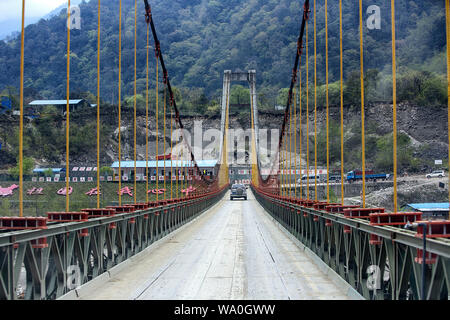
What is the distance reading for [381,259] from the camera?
9000mm

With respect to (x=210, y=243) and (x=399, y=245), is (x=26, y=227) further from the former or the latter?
(x=210, y=243)

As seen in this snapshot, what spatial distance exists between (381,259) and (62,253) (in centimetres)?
517

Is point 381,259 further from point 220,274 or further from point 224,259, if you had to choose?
point 224,259

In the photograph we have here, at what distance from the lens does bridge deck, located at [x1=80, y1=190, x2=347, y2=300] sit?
1107 centimetres

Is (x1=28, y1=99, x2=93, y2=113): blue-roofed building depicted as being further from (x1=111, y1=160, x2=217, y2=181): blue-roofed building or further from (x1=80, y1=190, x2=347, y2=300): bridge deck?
(x1=80, y1=190, x2=347, y2=300): bridge deck

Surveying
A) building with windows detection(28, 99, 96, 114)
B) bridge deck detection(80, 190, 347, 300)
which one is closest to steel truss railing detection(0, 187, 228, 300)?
bridge deck detection(80, 190, 347, 300)

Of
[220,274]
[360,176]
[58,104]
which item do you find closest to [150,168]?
[58,104]

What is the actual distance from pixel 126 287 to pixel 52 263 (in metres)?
2.18

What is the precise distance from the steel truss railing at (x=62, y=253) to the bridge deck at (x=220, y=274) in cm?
46

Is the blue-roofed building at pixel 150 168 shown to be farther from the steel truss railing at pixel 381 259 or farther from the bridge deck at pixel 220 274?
the steel truss railing at pixel 381 259

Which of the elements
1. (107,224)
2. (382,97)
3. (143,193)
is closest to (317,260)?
(107,224)

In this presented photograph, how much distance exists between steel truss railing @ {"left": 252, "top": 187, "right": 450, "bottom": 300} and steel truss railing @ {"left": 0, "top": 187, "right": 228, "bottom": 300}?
192 inches

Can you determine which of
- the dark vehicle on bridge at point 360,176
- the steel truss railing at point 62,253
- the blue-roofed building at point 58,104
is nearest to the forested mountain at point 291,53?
the blue-roofed building at point 58,104

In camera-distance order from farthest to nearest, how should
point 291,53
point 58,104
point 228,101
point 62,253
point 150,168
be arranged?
1. point 291,53
2. point 58,104
3. point 228,101
4. point 150,168
5. point 62,253
